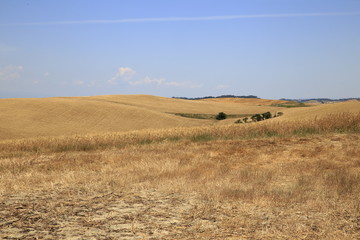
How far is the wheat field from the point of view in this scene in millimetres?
6371

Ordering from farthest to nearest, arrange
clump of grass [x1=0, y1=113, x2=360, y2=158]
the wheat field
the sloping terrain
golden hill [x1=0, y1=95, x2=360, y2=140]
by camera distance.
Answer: golden hill [x1=0, y1=95, x2=360, y2=140], the sloping terrain, clump of grass [x1=0, y1=113, x2=360, y2=158], the wheat field

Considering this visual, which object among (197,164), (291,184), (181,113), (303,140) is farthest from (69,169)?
(181,113)

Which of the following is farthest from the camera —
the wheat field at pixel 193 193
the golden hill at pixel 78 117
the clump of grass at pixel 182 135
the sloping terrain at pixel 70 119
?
the golden hill at pixel 78 117

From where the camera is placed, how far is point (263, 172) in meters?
11.7

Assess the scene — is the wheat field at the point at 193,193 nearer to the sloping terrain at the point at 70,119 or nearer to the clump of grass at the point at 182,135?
the clump of grass at the point at 182,135

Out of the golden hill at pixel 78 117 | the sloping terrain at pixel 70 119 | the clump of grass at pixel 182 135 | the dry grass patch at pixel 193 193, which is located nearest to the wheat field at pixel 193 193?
the dry grass patch at pixel 193 193

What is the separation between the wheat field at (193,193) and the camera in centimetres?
637

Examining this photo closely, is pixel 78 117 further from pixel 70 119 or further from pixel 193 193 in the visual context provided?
pixel 193 193

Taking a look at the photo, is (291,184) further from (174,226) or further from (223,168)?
(174,226)

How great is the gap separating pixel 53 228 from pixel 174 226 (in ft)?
6.75

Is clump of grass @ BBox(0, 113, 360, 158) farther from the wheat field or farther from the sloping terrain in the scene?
the sloping terrain

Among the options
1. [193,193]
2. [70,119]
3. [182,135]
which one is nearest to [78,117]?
[70,119]

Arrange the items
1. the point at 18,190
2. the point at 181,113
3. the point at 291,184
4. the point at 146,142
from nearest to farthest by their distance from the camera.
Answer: the point at 18,190, the point at 291,184, the point at 146,142, the point at 181,113

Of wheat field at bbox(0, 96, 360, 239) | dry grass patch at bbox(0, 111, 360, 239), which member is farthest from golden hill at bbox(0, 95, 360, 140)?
dry grass patch at bbox(0, 111, 360, 239)
